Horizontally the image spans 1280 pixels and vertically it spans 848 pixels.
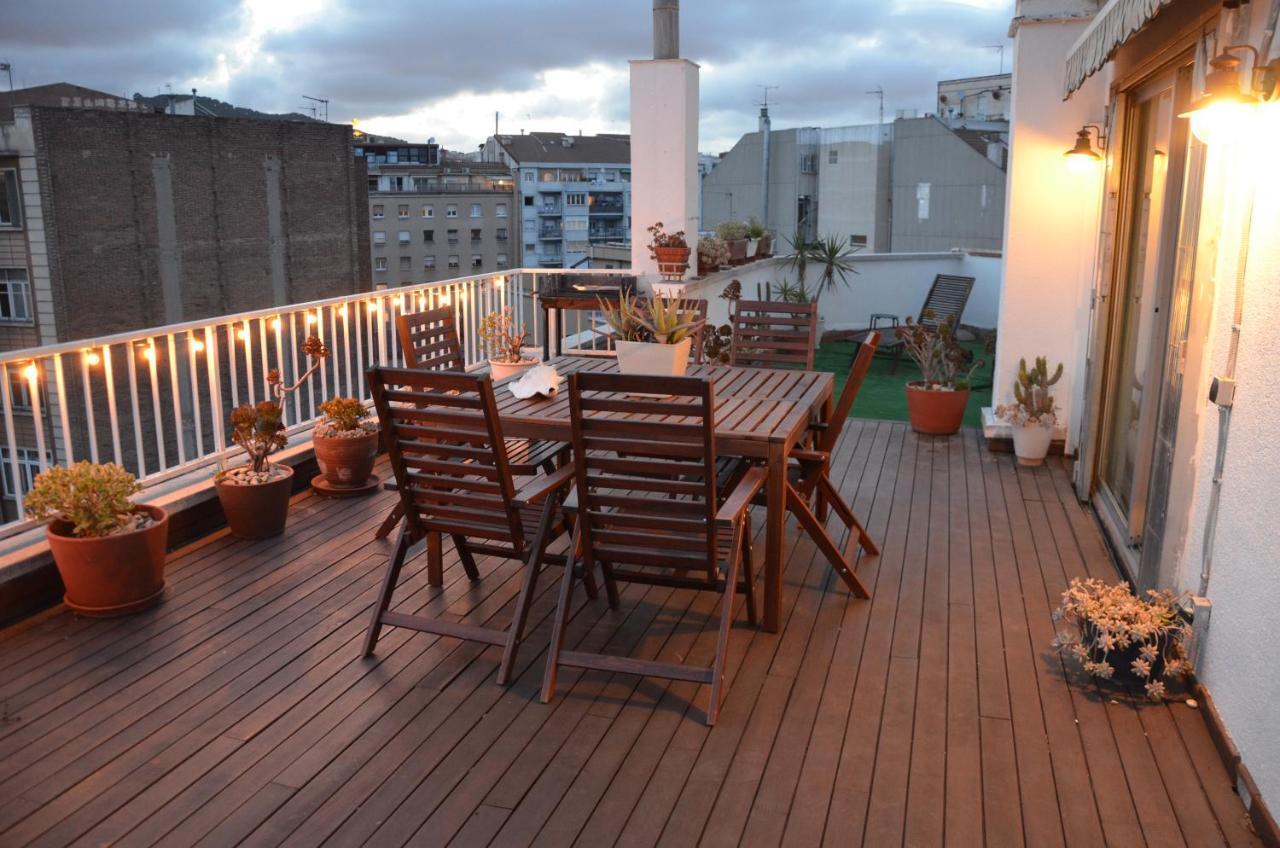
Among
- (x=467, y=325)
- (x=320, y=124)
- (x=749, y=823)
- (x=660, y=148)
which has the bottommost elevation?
(x=749, y=823)

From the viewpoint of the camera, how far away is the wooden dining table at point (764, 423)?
11.7 ft

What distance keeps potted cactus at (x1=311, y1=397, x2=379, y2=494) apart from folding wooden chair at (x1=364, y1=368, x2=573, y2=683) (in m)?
1.87

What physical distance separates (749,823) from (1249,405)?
70.4 inches

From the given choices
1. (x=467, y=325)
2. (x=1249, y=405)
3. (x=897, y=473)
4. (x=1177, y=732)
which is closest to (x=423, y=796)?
(x=1177, y=732)

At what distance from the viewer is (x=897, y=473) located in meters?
5.90

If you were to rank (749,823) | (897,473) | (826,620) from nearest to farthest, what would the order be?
(749,823), (826,620), (897,473)

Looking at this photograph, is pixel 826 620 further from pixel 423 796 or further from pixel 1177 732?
pixel 423 796

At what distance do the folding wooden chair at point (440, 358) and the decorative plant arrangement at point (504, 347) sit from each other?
24cm

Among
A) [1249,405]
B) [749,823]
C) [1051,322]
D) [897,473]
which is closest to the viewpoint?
[749,823]

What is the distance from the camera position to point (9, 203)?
82.7ft

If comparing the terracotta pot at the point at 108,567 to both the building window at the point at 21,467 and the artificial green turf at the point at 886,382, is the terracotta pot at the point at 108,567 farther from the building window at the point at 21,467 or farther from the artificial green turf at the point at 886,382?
the artificial green turf at the point at 886,382

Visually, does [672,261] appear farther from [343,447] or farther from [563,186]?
[563,186]

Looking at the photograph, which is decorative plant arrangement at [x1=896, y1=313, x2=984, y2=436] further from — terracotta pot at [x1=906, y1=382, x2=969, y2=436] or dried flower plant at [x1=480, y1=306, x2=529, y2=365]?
dried flower plant at [x1=480, y1=306, x2=529, y2=365]

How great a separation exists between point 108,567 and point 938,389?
16.5 ft
